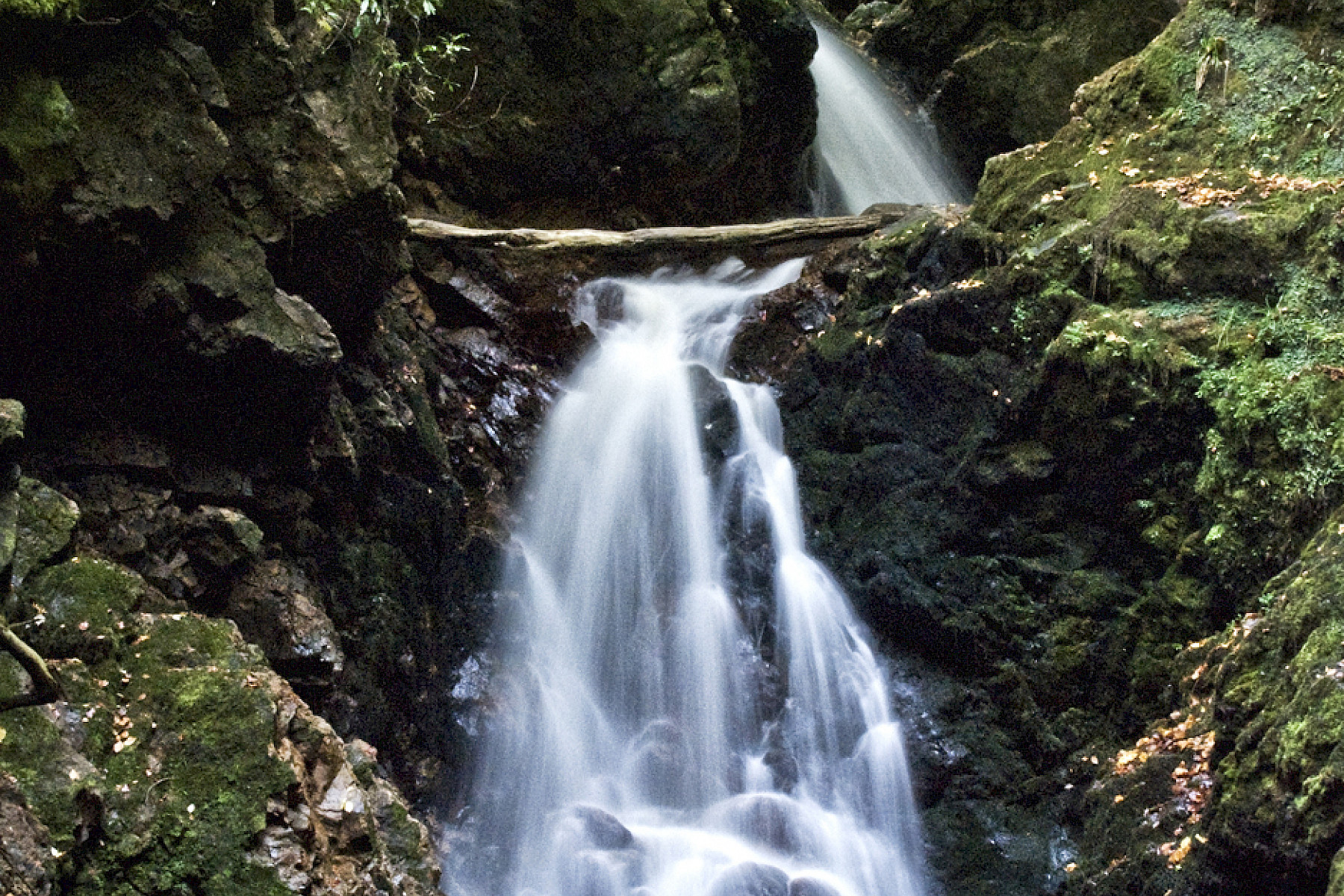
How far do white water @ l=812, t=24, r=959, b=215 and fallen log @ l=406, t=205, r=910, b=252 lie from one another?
3961 millimetres

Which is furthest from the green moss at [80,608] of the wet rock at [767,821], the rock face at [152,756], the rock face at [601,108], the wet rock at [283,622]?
the rock face at [601,108]

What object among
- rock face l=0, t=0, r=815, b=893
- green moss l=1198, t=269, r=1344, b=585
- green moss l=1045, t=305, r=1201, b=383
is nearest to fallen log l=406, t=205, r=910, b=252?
rock face l=0, t=0, r=815, b=893

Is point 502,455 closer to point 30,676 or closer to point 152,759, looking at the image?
point 152,759

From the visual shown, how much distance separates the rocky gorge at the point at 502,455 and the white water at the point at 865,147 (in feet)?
17.9

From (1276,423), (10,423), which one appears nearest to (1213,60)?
(1276,423)

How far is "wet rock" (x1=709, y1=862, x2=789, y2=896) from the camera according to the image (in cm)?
648

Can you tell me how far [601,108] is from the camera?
12422 millimetres

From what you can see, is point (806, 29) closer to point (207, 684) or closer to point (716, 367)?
point (716, 367)

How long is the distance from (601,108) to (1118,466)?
793 cm

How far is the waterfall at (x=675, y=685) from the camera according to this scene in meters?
6.82

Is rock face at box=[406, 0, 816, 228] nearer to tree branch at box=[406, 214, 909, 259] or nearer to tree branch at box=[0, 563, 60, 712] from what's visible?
tree branch at box=[406, 214, 909, 259]

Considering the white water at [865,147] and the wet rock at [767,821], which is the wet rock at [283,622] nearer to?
the wet rock at [767,821]

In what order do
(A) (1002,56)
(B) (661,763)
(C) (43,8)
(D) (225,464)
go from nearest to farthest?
1. (C) (43,8)
2. (D) (225,464)
3. (B) (661,763)
4. (A) (1002,56)

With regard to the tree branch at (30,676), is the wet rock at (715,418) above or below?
below
